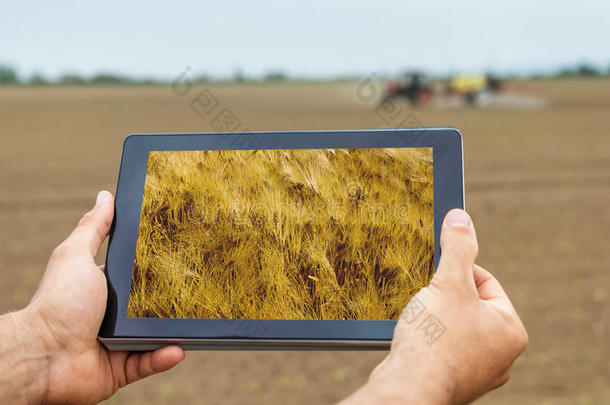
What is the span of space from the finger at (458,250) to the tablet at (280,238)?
0.30ft

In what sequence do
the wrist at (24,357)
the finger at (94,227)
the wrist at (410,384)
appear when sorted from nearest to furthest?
the wrist at (410,384), the wrist at (24,357), the finger at (94,227)

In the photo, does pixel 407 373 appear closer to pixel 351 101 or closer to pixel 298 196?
pixel 298 196

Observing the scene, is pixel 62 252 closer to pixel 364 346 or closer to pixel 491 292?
pixel 364 346

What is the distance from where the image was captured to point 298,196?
168 centimetres

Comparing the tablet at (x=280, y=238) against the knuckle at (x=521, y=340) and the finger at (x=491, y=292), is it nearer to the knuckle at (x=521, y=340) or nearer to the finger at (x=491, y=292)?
the finger at (x=491, y=292)

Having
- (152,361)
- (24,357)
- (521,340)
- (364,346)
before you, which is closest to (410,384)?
(364,346)

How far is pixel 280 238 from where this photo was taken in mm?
1637

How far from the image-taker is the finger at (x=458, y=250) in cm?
139

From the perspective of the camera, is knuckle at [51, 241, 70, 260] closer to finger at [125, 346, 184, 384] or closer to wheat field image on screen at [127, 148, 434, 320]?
wheat field image on screen at [127, 148, 434, 320]

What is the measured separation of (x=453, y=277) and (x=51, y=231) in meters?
7.69

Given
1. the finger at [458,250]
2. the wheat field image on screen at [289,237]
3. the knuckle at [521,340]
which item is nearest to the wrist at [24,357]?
the wheat field image on screen at [289,237]

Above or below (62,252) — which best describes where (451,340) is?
below

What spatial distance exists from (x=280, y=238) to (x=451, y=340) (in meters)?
0.61

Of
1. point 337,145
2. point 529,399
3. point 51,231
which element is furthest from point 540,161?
point 337,145
